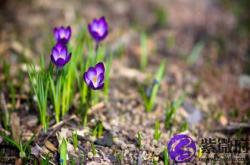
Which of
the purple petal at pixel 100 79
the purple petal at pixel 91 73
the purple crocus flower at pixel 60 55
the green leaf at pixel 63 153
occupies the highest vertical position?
the purple crocus flower at pixel 60 55

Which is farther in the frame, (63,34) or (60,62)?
(63,34)

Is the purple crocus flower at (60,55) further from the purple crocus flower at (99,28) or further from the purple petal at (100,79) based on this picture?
the purple crocus flower at (99,28)

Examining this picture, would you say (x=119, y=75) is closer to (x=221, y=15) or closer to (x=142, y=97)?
(x=142, y=97)

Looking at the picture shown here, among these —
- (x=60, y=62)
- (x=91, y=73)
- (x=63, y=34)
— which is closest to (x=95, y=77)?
(x=91, y=73)

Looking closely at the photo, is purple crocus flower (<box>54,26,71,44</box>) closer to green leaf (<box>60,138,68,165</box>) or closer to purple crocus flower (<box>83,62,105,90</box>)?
purple crocus flower (<box>83,62,105,90</box>)

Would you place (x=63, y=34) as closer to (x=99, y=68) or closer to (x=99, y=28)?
(x=99, y=28)

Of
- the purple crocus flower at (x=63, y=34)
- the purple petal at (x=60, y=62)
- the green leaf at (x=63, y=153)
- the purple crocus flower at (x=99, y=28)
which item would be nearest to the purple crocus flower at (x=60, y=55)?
the purple petal at (x=60, y=62)
